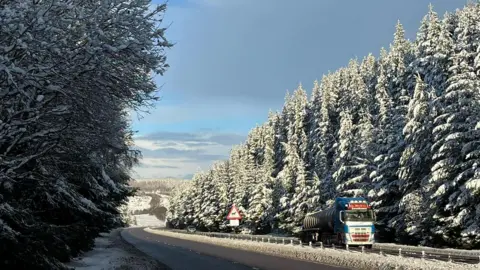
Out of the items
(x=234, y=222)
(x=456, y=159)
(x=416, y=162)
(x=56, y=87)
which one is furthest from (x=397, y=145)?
(x=56, y=87)

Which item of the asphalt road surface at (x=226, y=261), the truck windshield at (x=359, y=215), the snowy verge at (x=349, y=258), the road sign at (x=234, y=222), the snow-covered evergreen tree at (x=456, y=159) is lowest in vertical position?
the asphalt road surface at (x=226, y=261)

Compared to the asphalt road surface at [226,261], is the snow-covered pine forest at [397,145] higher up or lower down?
→ higher up

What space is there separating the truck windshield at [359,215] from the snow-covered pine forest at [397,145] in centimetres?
397

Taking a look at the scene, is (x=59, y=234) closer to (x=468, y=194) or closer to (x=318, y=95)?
(x=468, y=194)

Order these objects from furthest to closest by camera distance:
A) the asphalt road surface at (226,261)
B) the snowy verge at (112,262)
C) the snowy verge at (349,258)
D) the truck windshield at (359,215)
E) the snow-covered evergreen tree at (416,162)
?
the snow-covered evergreen tree at (416,162), the truck windshield at (359,215), the asphalt road surface at (226,261), the snowy verge at (112,262), the snowy verge at (349,258)

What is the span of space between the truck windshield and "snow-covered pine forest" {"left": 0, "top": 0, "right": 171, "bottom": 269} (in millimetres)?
23965

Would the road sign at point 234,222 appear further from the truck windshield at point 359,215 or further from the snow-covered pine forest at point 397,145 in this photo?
the snow-covered pine forest at point 397,145

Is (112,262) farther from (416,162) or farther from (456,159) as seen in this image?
(416,162)

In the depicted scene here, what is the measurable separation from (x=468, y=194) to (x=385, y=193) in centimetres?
1158

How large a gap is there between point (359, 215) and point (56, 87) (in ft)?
92.4

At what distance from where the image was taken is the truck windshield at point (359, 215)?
1307 inches

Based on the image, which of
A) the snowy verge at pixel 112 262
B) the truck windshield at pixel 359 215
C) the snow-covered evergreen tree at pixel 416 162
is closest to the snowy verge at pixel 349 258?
the truck windshield at pixel 359 215

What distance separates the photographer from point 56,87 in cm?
796

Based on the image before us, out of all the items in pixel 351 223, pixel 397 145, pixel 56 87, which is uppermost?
pixel 397 145
